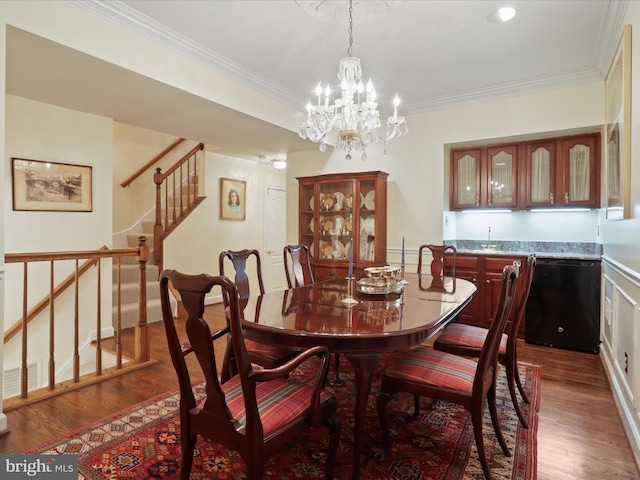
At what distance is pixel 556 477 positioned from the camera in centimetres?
180

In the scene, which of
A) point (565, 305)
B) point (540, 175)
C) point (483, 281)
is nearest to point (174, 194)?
point (483, 281)

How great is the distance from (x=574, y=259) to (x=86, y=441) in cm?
424

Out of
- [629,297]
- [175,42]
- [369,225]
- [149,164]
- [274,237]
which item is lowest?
[629,297]

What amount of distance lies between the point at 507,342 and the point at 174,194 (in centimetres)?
525

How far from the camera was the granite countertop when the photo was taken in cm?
395

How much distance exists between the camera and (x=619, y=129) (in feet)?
8.87

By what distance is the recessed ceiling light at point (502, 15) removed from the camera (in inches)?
104

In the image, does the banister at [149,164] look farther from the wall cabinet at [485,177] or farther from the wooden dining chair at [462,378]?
the wooden dining chair at [462,378]

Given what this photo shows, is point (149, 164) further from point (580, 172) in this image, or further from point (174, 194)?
point (580, 172)

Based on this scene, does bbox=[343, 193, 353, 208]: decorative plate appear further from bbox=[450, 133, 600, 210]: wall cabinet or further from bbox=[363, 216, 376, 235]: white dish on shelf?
bbox=[450, 133, 600, 210]: wall cabinet

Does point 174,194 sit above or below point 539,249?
above

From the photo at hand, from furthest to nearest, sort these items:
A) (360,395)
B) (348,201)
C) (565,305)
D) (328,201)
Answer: (328,201) < (348,201) < (565,305) < (360,395)

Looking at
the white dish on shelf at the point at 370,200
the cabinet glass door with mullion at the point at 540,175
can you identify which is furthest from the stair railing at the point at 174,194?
the cabinet glass door with mullion at the point at 540,175

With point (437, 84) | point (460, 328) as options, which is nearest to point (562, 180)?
point (437, 84)
